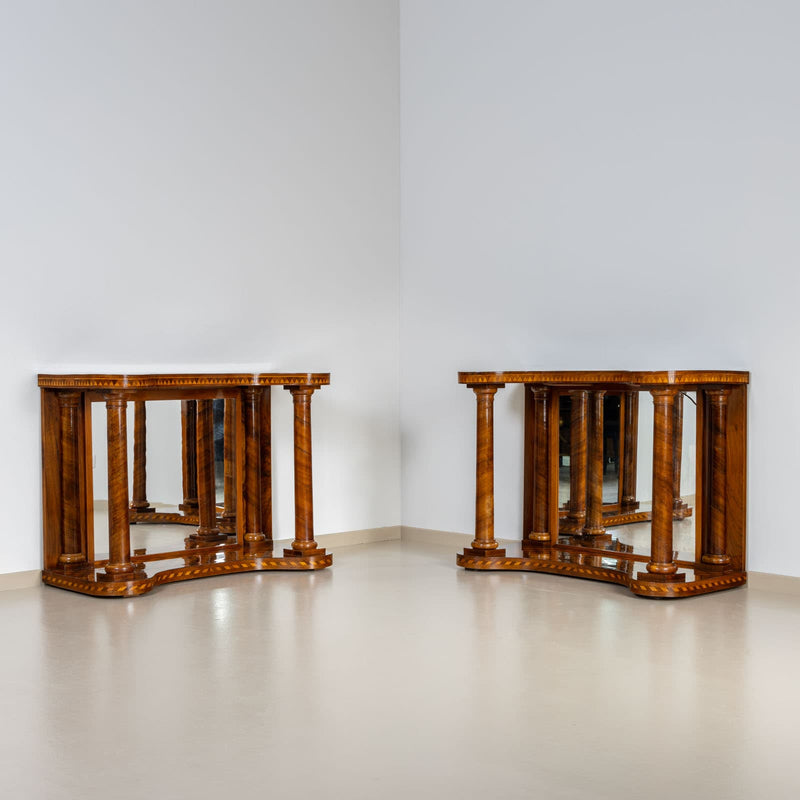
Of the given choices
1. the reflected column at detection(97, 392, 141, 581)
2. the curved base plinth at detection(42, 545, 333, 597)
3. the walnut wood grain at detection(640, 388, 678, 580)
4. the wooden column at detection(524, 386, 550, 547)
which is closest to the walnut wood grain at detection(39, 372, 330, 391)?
the reflected column at detection(97, 392, 141, 581)

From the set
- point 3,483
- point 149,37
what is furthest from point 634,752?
point 149,37

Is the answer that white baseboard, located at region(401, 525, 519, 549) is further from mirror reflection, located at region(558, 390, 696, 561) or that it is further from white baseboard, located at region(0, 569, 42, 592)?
white baseboard, located at region(0, 569, 42, 592)

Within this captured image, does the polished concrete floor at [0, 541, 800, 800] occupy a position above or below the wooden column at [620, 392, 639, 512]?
below

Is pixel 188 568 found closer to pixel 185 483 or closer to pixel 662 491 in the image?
pixel 185 483

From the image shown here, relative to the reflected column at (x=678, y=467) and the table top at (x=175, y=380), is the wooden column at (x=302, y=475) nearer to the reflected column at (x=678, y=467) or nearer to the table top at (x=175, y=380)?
the table top at (x=175, y=380)

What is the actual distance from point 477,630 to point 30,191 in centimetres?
307

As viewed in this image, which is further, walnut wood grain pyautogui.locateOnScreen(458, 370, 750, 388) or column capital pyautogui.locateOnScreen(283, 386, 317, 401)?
column capital pyautogui.locateOnScreen(283, 386, 317, 401)

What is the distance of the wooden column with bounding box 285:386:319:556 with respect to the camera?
5.77 metres

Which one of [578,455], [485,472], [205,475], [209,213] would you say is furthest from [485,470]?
[209,213]

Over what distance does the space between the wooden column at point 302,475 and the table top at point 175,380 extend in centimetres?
10

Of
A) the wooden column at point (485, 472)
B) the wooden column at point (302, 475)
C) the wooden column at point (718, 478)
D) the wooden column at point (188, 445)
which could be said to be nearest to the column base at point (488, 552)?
the wooden column at point (485, 472)

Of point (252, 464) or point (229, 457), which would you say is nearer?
point (229, 457)

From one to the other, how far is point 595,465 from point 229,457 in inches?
77.6

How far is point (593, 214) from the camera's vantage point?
5.94 metres
